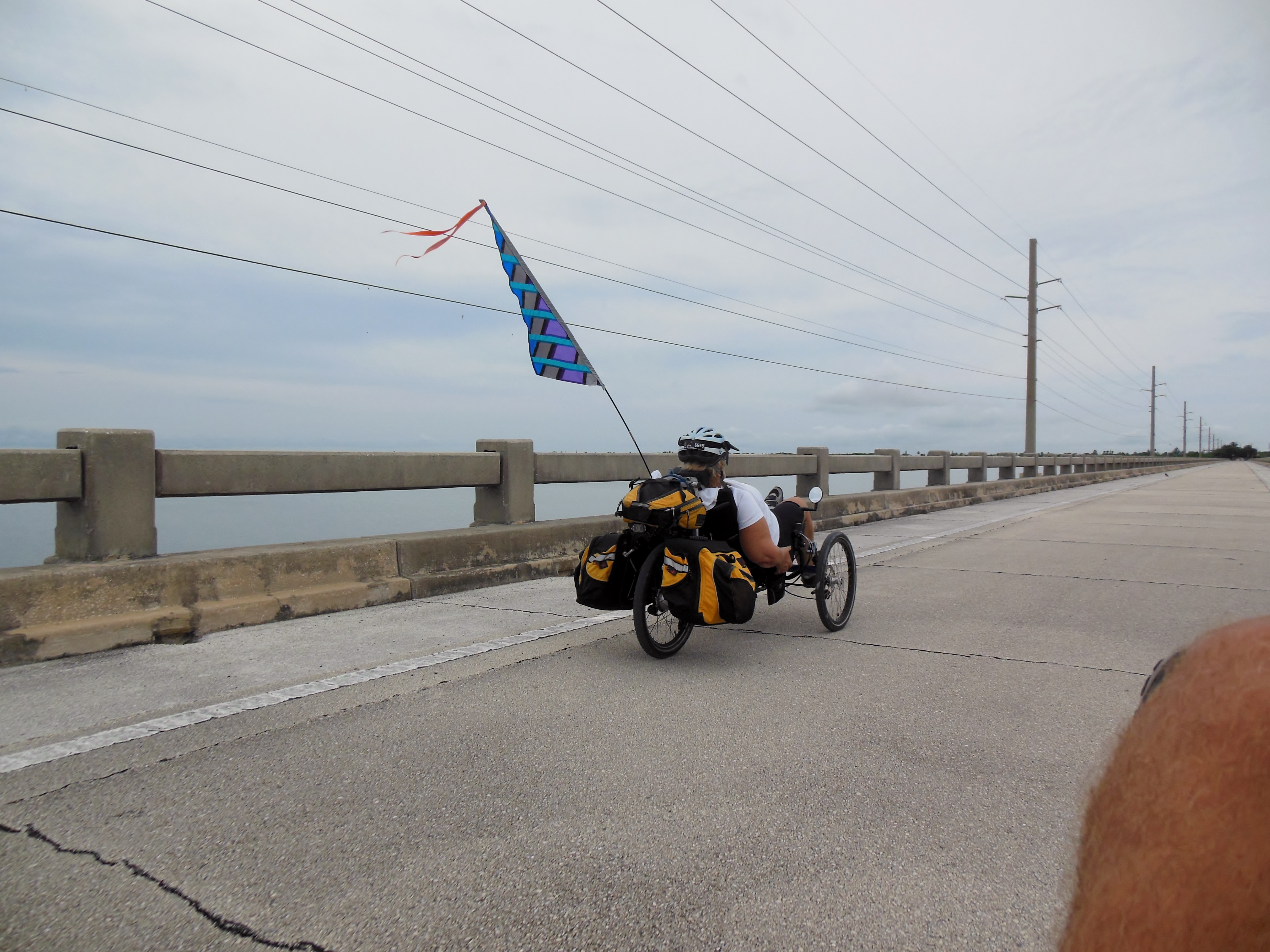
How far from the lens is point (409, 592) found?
24.3 feet

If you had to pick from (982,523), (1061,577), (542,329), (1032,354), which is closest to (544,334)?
(542,329)

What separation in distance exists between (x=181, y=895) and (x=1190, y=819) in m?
2.83

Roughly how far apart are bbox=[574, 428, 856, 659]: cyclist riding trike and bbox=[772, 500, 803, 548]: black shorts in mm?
27

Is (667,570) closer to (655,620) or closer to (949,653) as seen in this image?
(655,620)

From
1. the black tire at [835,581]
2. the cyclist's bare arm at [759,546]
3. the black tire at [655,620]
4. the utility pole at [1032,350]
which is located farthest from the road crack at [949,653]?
the utility pole at [1032,350]

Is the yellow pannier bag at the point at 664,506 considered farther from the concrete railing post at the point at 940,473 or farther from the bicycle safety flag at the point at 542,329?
the concrete railing post at the point at 940,473

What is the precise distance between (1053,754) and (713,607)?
2015 millimetres

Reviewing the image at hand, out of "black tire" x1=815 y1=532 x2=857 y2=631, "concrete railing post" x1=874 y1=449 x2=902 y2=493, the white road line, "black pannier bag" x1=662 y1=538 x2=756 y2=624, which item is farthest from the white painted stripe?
"concrete railing post" x1=874 y1=449 x2=902 y2=493

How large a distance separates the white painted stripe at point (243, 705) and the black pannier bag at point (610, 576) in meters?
0.63

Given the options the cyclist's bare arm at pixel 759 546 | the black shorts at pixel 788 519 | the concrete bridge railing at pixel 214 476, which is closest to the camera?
the concrete bridge railing at pixel 214 476

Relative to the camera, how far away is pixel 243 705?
4379 millimetres

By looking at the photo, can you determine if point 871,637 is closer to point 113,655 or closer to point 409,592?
point 409,592

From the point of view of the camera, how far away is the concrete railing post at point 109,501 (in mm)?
5668

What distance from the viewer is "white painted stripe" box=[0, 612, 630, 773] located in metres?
3.69
